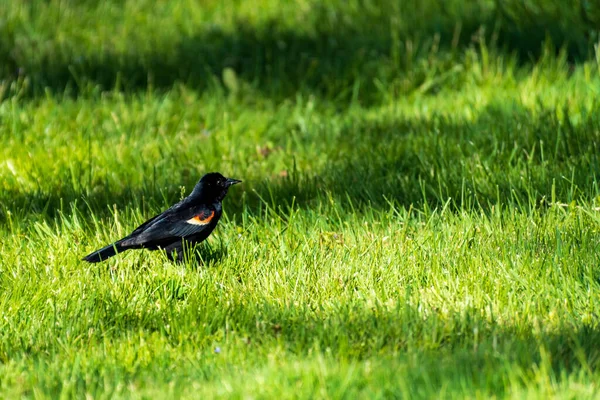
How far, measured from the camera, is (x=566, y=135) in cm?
543

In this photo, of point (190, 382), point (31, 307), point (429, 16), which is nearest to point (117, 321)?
point (31, 307)

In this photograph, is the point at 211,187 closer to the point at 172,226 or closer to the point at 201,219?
the point at 201,219

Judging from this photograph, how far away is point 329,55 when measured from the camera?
798 centimetres

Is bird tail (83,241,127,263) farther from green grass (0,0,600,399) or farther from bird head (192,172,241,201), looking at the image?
bird head (192,172,241,201)

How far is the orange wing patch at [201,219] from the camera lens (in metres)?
4.33

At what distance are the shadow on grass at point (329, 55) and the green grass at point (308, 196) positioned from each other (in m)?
0.03

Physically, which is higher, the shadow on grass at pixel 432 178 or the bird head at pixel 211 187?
the bird head at pixel 211 187

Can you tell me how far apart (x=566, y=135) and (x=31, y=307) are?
3503mm

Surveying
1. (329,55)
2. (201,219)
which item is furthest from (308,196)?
(329,55)

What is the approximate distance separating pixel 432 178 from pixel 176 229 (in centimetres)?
174

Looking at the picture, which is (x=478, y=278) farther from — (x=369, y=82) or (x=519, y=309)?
(x=369, y=82)

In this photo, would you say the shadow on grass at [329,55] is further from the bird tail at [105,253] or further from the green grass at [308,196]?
the bird tail at [105,253]

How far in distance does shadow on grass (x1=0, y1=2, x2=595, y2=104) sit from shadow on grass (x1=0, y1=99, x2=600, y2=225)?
170 cm

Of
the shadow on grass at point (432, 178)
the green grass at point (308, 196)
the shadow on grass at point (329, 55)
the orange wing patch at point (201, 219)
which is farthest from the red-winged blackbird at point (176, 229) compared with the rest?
the shadow on grass at point (329, 55)
